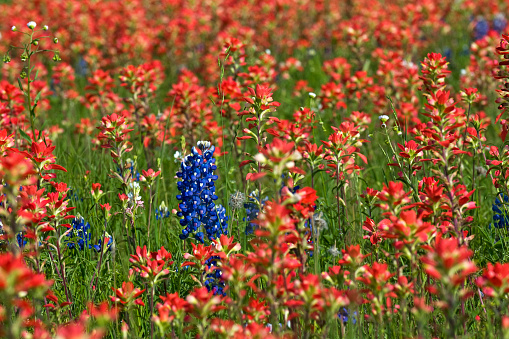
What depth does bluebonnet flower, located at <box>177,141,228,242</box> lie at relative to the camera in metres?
3.25

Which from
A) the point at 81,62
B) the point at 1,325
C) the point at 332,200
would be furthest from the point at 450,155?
the point at 81,62

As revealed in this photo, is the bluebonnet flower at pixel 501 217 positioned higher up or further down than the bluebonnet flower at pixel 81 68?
further down

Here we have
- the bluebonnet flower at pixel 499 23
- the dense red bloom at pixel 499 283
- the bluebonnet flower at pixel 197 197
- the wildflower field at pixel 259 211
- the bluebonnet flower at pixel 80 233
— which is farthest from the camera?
the bluebonnet flower at pixel 499 23

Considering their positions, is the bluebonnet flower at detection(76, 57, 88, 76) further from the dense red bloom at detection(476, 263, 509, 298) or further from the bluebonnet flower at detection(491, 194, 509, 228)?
the dense red bloom at detection(476, 263, 509, 298)

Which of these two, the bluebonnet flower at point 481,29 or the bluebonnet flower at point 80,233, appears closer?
the bluebonnet flower at point 80,233

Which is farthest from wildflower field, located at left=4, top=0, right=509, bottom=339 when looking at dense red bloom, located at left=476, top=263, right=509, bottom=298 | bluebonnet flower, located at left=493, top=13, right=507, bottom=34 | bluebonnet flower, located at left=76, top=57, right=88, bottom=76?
bluebonnet flower, located at left=493, top=13, right=507, bottom=34

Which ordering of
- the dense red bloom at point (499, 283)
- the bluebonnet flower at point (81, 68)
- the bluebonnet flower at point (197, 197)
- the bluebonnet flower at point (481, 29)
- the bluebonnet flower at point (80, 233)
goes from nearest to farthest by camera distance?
1. the dense red bloom at point (499, 283)
2. the bluebonnet flower at point (197, 197)
3. the bluebonnet flower at point (80, 233)
4. the bluebonnet flower at point (481, 29)
5. the bluebonnet flower at point (81, 68)

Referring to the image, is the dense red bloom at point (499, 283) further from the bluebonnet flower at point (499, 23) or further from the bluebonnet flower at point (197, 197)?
the bluebonnet flower at point (499, 23)

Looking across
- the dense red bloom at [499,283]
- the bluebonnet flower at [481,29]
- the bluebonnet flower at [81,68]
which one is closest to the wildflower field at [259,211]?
the dense red bloom at [499,283]

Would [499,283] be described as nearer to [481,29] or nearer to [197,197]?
[197,197]

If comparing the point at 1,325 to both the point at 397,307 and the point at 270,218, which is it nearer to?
the point at 270,218

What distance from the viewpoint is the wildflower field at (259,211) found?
2179 millimetres

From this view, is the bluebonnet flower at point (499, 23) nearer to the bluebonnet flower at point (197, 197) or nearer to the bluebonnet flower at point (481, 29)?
the bluebonnet flower at point (481, 29)

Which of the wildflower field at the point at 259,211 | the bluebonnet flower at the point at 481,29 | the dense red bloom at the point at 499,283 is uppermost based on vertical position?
the bluebonnet flower at the point at 481,29
